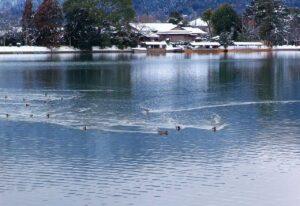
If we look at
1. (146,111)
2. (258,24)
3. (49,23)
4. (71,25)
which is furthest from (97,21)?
(146,111)

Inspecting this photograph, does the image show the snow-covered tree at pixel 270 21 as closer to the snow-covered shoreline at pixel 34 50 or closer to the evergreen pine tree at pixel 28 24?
the snow-covered shoreline at pixel 34 50

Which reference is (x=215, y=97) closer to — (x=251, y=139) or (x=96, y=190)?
(x=251, y=139)

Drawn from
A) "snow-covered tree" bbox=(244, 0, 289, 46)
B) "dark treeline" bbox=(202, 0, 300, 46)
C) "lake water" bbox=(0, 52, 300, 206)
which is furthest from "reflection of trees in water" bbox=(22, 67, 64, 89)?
"snow-covered tree" bbox=(244, 0, 289, 46)

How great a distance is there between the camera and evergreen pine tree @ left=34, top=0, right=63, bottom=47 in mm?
83375

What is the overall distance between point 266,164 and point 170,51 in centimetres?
8238

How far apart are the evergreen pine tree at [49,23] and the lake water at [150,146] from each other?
47.9 meters

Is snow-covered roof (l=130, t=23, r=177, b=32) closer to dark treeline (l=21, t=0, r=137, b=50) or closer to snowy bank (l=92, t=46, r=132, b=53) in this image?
snowy bank (l=92, t=46, r=132, b=53)

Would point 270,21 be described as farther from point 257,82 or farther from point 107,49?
point 257,82

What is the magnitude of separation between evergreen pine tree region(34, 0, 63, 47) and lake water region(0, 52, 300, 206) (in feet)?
157

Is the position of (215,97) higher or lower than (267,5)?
lower

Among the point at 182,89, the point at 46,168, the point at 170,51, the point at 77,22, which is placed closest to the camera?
the point at 46,168

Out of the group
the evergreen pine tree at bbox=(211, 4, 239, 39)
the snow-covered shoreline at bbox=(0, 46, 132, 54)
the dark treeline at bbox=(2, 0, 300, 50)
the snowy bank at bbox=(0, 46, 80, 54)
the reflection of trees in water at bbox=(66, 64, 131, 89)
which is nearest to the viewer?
the reflection of trees in water at bbox=(66, 64, 131, 89)

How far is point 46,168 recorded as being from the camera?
1633 cm

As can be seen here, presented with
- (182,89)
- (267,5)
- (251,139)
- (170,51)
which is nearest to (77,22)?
(170,51)
